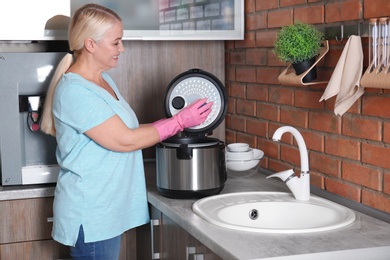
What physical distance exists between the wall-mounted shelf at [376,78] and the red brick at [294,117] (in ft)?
1.65

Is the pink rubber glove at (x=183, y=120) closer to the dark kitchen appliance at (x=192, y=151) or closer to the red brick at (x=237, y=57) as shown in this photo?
the dark kitchen appliance at (x=192, y=151)

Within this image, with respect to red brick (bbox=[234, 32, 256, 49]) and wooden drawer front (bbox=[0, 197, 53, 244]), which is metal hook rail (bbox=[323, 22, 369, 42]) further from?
wooden drawer front (bbox=[0, 197, 53, 244])

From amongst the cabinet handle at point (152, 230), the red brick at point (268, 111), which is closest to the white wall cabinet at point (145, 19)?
the red brick at point (268, 111)

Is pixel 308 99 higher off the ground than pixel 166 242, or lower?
higher

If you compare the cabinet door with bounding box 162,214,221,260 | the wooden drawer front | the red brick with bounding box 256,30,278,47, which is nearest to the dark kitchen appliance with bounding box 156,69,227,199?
the cabinet door with bounding box 162,214,221,260

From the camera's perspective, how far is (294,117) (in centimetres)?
237

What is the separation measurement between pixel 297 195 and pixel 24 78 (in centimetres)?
112

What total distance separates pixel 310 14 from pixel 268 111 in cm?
49

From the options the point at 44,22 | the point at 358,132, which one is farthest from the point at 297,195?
the point at 44,22

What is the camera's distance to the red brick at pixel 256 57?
8.54 ft

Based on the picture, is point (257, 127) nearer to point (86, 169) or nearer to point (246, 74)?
point (246, 74)

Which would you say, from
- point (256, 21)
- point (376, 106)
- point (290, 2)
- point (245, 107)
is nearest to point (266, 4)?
point (256, 21)

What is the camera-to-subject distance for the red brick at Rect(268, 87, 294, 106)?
2.39m

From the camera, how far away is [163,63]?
9.65 ft
